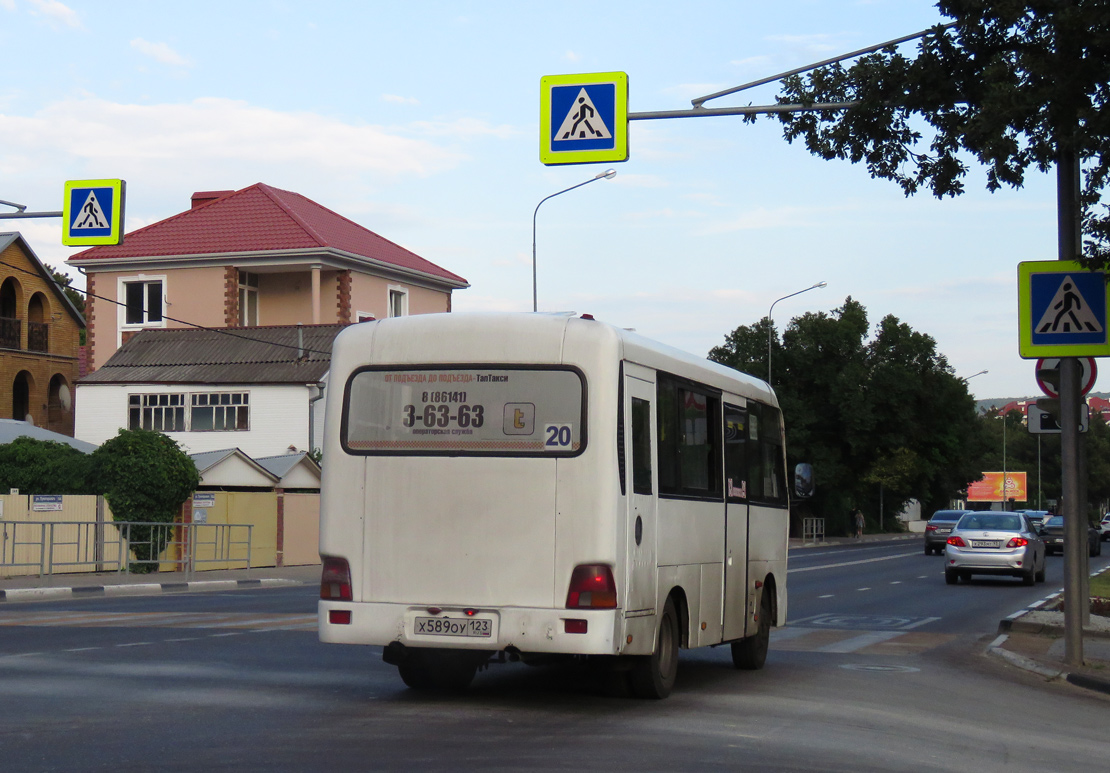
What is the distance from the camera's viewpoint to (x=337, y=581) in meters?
10.4

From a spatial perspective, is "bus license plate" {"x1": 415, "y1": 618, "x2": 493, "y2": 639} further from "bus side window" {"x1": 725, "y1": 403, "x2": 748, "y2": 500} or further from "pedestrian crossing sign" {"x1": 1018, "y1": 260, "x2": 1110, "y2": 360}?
"pedestrian crossing sign" {"x1": 1018, "y1": 260, "x2": 1110, "y2": 360}

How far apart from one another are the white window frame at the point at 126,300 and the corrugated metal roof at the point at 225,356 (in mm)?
3176

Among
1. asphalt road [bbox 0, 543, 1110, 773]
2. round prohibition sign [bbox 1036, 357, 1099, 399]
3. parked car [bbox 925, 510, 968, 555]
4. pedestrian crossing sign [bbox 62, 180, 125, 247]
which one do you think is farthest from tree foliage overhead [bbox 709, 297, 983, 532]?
asphalt road [bbox 0, 543, 1110, 773]

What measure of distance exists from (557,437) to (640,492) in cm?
79

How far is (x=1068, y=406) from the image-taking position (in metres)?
14.2

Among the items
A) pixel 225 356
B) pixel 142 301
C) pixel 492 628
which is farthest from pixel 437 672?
pixel 142 301

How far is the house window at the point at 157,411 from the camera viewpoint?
52438 millimetres

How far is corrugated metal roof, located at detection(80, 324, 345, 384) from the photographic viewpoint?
169ft

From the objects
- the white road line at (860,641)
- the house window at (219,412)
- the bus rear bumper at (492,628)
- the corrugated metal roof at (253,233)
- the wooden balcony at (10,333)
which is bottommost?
the white road line at (860,641)

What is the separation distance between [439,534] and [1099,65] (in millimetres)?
6737

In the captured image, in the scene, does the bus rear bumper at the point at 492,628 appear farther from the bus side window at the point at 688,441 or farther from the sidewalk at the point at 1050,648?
the sidewalk at the point at 1050,648

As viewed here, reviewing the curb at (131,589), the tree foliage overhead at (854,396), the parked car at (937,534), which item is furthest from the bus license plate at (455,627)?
the tree foliage overhead at (854,396)

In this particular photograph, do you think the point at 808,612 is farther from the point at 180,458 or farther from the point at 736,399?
the point at 180,458

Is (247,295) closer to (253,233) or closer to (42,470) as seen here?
(253,233)
